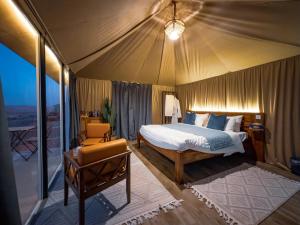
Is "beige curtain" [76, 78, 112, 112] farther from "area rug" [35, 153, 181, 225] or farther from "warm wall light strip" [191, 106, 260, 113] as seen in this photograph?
"warm wall light strip" [191, 106, 260, 113]

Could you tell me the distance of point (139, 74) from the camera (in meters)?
5.04

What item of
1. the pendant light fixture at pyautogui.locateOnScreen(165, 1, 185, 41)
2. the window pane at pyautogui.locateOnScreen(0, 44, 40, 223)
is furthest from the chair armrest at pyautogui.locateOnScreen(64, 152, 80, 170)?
the pendant light fixture at pyautogui.locateOnScreen(165, 1, 185, 41)

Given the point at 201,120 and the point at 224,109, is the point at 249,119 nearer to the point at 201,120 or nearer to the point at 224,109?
the point at 224,109

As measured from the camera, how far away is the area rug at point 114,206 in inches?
62.6

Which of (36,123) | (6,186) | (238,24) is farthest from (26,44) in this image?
(238,24)

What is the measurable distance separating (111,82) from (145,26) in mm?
2905

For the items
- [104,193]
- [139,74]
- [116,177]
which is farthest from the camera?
[139,74]

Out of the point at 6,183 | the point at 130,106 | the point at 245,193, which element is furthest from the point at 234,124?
the point at 6,183

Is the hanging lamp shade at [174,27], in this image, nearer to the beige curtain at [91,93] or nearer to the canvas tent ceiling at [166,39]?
the canvas tent ceiling at [166,39]

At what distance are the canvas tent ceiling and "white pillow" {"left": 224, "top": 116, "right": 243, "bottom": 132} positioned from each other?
1415 millimetres

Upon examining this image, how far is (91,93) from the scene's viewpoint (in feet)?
16.5

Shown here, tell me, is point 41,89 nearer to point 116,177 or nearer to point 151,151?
point 116,177

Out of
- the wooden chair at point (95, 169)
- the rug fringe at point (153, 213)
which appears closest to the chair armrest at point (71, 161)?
the wooden chair at point (95, 169)

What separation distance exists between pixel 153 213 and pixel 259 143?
3.04 meters
